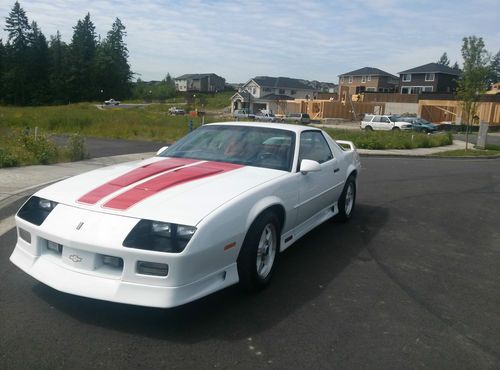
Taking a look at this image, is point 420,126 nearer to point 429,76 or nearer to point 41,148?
point 41,148

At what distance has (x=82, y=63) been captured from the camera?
316 ft

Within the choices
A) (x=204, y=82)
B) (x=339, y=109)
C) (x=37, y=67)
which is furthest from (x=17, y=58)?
(x=339, y=109)

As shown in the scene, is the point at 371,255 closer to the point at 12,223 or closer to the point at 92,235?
the point at 92,235

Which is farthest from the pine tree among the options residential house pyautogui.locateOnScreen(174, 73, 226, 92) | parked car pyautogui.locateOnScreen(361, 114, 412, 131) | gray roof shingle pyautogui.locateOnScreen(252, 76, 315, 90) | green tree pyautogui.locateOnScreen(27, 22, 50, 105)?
parked car pyautogui.locateOnScreen(361, 114, 412, 131)

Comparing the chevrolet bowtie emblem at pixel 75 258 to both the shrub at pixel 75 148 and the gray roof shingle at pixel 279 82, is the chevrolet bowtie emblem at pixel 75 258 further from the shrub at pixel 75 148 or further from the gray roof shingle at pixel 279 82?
the gray roof shingle at pixel 279 82

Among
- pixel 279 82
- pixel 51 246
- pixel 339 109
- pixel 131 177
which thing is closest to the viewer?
pixel 51 246

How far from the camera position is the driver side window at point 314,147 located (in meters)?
4.88

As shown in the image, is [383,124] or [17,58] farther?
[17,58]

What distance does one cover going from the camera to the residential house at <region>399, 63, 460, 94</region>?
6750 centimetres

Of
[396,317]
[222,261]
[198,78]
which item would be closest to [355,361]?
[396,317]

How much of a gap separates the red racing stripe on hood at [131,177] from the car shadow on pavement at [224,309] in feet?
2.61

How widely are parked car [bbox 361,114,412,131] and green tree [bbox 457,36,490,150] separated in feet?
45.0

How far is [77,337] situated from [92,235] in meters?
0.67

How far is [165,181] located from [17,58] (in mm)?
96859
